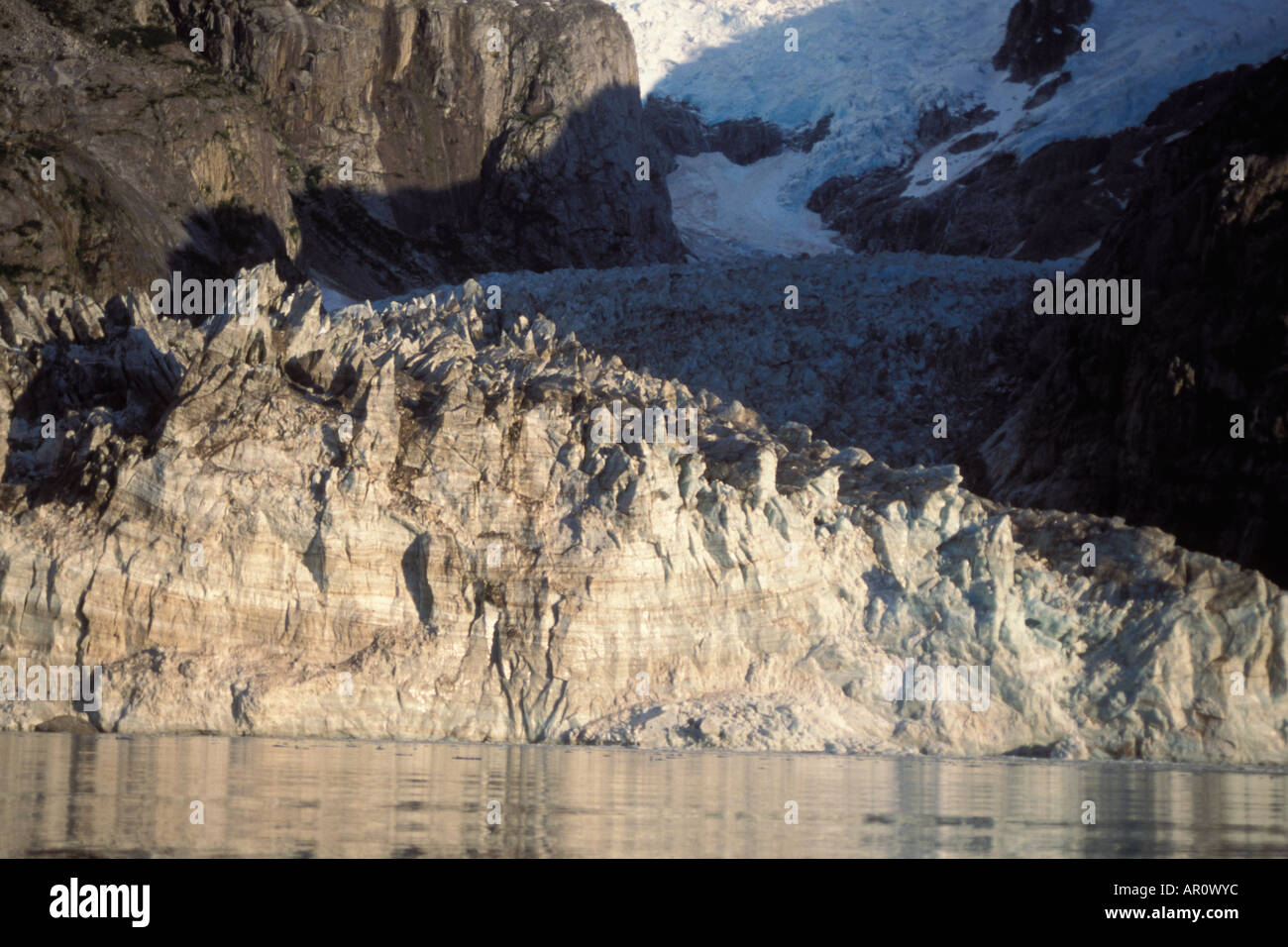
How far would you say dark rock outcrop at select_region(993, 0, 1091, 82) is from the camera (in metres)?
152

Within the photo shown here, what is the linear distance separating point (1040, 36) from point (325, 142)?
246 feet

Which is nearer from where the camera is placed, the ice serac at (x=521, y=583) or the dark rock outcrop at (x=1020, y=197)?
the ice serac at (x=521, y=583)

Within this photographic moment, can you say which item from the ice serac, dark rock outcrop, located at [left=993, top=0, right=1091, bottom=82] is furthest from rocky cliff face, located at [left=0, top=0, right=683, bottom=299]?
dark rock outcrop, located at [left=993, top=0, right=1091, bottom=82]

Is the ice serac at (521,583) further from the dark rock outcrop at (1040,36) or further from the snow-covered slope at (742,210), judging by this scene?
the dark rock outcrop at (1040,36)

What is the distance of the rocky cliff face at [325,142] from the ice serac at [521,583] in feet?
110

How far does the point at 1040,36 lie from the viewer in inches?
6132

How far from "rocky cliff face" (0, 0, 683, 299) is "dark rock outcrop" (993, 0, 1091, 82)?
45.9 m

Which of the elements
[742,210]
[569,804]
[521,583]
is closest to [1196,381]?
[521,583]

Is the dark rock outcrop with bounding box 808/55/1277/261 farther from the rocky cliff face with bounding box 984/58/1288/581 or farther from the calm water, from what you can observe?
the calm water

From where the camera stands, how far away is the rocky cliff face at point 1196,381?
5728 cm

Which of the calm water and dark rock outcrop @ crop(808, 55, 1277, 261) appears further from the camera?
dark rock outcrop @ crop(808, 55, 1277, 261)

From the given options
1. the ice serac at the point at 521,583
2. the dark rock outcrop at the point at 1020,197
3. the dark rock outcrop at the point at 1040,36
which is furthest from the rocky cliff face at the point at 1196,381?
the dark rock outcrop at the point at 1040,36

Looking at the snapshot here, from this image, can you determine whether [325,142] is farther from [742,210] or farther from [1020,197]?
[1020,197]

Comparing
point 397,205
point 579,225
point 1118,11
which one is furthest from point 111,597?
point 1118,11
